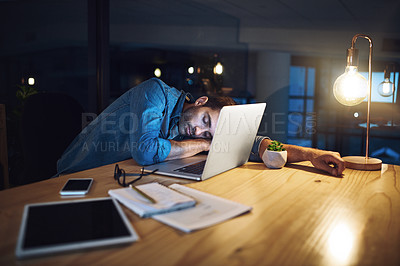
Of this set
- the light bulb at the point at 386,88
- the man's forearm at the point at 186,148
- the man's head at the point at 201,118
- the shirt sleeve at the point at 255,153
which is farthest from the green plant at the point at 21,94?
the light bulb at the point at 386,88

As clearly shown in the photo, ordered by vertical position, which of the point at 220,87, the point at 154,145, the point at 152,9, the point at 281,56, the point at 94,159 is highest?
the point at 152,9

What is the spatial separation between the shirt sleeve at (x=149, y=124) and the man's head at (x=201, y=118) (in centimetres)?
13

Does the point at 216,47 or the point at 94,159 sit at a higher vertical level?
the point at 216,47

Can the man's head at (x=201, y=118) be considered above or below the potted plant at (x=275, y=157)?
above

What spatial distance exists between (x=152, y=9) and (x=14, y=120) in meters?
2.48

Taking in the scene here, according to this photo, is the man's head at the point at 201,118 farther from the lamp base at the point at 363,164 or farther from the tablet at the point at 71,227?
the tablet at the point at 71,227

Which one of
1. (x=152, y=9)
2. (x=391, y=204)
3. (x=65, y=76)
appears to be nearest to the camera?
(x=391, y=204)

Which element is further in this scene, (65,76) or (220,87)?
(220,87)

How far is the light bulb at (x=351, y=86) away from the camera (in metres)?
1.55

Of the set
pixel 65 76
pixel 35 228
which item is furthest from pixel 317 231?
pixel 65 76

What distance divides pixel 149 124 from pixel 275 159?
2.03 feet

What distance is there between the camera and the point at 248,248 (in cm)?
72

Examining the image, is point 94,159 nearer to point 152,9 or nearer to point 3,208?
point 3,208

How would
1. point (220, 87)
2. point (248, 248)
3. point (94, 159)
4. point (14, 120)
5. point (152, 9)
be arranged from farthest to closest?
point (220, 87) → point (152, 9) → point (14, 120) → point (94, 159) → point (248, 248)
